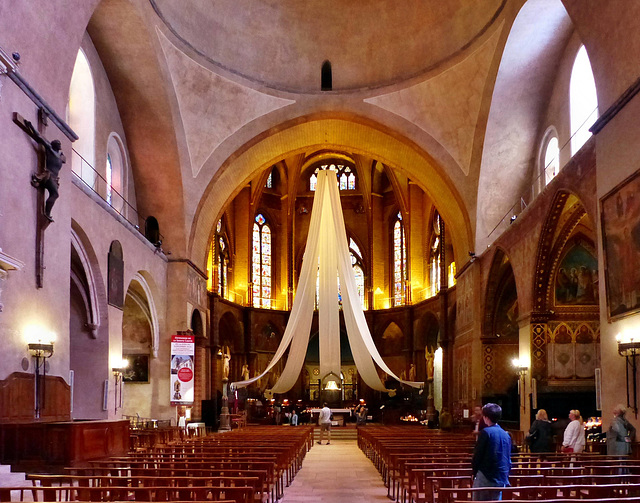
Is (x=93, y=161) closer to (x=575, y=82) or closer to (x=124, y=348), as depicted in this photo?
(x=124, y=348)

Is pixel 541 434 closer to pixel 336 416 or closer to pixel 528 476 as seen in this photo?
pixel 528 476

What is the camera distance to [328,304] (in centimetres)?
2375

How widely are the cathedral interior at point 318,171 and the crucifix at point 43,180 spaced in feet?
0.14

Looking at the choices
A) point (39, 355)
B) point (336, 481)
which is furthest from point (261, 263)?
point (39, 355)

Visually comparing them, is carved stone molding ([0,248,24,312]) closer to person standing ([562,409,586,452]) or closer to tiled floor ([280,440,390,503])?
tiled floor ([280,440,390,503])

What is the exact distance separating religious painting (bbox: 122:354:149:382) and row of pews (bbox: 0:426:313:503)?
12185mm

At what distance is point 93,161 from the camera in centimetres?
2034

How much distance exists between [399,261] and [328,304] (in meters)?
16.5

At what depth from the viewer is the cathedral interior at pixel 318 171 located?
1307 centimetres

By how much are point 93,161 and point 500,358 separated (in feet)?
46.8

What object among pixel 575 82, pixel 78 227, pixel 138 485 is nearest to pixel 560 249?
pixel 575 82

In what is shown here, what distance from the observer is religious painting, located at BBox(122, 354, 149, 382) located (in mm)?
24750

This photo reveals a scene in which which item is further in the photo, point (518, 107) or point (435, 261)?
point (435, 261)

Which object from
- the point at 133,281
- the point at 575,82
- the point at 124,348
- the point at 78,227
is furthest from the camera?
the point at 124,348
